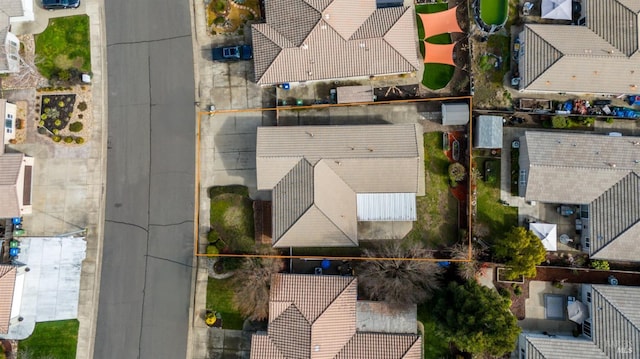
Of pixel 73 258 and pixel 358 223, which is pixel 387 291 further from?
pixel 73 258

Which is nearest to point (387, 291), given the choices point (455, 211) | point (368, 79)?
point (455, 211)

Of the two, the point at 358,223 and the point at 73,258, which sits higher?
the point at 358,223

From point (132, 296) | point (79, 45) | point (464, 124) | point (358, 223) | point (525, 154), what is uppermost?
point (79, 45)

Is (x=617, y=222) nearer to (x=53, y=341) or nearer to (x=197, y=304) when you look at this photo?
(x=197, y=304)

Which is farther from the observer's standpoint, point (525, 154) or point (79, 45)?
point (79, 45)

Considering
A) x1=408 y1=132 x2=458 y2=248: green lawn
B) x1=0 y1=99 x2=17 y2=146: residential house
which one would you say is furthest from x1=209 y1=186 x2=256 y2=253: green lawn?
x1=0 y1=99 x2=17 y2=146: residential house
